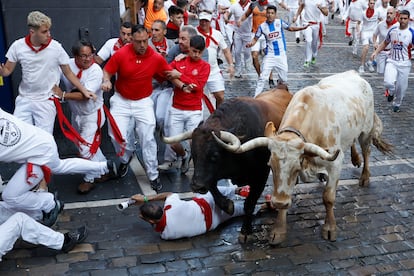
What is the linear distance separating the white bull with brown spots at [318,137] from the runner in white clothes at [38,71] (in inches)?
117

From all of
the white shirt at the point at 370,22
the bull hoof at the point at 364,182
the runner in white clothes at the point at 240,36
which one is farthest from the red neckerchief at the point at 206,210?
the white shirt at the point at 370,22

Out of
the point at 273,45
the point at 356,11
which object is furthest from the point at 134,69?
the point at 356,11

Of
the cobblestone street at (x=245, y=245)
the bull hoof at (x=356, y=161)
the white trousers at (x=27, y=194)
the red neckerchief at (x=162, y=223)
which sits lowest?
the cobblestone street at (x=245, y=245)

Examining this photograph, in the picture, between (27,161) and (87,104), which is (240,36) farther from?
(27,161)

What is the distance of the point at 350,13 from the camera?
1847 centimetres

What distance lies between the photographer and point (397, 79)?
12258 millimetres

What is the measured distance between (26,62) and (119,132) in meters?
1.55

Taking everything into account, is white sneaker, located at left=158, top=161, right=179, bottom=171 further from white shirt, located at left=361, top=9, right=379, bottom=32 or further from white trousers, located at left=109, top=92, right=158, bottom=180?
white shirt, located at left=361, top=9, right=379, bottom=32

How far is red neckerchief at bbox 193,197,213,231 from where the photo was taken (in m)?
6.18

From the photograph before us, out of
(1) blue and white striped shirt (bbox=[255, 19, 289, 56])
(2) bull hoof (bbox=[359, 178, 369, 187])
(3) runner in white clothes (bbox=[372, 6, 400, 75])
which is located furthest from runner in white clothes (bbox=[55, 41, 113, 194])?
(3) runner in white clothes (bbox=[372, 6, 400, 75])

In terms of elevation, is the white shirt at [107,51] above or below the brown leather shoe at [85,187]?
above

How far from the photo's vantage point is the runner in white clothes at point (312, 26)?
15938 millimetres

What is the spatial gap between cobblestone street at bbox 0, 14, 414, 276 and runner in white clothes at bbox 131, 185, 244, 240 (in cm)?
14

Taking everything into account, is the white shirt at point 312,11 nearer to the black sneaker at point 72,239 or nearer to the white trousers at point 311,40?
the white trousers at point 311,40
